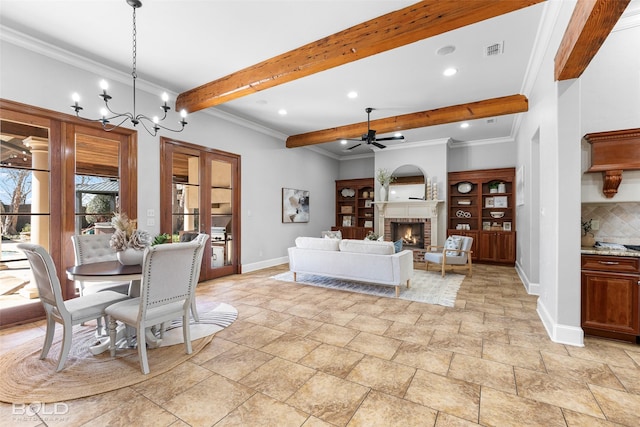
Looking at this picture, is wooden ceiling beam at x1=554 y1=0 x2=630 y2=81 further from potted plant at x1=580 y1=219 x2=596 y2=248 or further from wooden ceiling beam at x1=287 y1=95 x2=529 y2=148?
wooden ceiling beam at x1=287 y1=95 x2=529 y2=148

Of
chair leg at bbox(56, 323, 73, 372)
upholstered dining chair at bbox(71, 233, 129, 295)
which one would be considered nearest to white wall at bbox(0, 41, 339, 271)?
upholstered dining chair at bbox(71, 233, 129, 295)

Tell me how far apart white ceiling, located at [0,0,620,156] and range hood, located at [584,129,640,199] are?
131 cm

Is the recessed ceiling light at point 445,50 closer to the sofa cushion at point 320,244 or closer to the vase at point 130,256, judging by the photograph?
the sofa cushion at point 320,244

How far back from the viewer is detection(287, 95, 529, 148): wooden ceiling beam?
469 cm

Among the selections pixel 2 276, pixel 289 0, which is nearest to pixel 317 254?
pixel 289 0

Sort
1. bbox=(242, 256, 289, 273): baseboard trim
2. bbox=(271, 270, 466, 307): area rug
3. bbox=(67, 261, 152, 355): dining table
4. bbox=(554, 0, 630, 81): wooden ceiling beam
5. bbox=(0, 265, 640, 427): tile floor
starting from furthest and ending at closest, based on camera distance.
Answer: bbox=(242, 256, 289, 273): baseboard trim, bbox=(271, 270, 466, 307): area rug, bbox=(67, 261, 152, 355): dining table, bbox=(554, 0, 630, 81): wooden ceiling beam, bbox=(0, 265, 640, 427): tile floor

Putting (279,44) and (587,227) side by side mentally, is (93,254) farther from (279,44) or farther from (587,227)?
(587,227)

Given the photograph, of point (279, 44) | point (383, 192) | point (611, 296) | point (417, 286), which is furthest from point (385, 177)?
point (611, 296)

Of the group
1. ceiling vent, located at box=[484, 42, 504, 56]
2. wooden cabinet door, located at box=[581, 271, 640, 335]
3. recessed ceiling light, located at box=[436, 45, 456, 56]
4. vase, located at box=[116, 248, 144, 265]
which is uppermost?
recessed ceiling light, located at box=[436, 45, 456, 56]

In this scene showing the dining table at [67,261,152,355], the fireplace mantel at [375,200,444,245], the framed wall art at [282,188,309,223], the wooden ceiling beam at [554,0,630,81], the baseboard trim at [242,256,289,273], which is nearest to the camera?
the wooden ceiling beam at [554,0,630,81]

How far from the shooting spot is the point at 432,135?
6.89 metres

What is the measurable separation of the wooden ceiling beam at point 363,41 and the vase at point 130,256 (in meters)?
2.42

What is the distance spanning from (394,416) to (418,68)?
3.88 m

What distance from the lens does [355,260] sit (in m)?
4.52
